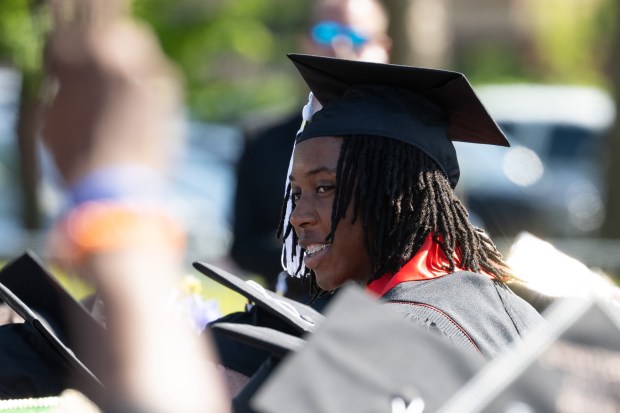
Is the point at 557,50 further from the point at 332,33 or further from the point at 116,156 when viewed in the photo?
the point at 116,156

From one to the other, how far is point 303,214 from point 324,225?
0.07m

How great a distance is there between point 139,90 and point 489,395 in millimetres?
858

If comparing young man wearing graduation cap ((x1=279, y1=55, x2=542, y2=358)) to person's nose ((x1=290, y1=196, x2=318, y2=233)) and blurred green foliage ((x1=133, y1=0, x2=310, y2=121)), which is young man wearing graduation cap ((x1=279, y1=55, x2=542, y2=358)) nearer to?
person's nose ((x1=290, y1=196, x2=318, y2=233))

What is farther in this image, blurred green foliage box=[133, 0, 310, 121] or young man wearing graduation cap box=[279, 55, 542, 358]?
blurred green foliage box=[133, 0, 310, 121]

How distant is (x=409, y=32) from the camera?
9.77 metres

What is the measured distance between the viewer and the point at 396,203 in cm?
314

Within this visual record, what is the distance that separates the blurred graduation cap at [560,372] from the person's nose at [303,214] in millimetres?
1229

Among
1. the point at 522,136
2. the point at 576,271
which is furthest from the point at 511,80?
the point at 576,271

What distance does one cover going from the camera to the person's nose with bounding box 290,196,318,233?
3.25 metres

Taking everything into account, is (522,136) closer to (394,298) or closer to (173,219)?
(394,298)

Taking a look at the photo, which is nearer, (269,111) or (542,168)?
(269,111)

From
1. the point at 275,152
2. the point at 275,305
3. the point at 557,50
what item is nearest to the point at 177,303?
the point at 275,305

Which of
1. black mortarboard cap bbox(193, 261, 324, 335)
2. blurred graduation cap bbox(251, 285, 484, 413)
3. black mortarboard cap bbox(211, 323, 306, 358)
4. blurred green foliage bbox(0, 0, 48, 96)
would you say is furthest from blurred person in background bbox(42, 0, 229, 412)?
blurred green foliage bbox(0, 0, 48, 96)

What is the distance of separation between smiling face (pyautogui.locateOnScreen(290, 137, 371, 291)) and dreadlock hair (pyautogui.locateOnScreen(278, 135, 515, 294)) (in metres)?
0.03
